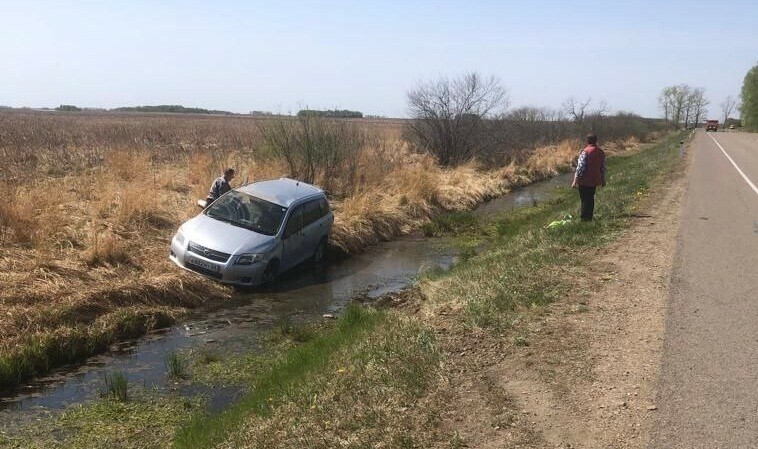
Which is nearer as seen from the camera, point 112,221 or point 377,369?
point 377,369

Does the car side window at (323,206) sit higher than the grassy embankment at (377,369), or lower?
higher

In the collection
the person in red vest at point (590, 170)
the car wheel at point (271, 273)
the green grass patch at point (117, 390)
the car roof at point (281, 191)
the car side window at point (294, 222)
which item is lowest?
the green grass patch at point (117, 390)

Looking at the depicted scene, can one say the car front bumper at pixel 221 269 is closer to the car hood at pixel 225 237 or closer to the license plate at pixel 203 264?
the license plate at pixel 203 264

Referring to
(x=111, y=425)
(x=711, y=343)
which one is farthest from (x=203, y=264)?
(x=711, y=343)

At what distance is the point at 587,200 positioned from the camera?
1302 centimetres

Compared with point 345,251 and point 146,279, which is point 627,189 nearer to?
point 345,251

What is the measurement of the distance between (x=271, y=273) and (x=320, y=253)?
256 cm

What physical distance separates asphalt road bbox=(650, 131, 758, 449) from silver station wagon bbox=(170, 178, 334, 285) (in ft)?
23.2

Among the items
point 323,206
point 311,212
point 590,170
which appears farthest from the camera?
point 323,206

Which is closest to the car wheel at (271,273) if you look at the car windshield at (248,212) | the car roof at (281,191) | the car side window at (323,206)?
the car windshield at (248,212)

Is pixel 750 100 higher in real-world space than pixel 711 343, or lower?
higher

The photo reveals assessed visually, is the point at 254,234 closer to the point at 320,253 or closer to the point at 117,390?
the point at 320,253

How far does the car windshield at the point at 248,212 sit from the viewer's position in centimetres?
1201

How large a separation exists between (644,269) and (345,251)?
806cm
